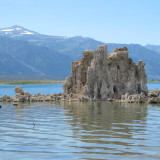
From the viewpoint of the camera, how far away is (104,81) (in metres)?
Result: 46.0

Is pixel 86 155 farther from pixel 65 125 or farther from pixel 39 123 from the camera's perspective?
pixel 39 123

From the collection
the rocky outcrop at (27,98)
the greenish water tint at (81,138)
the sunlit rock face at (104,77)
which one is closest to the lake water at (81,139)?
the greenish water tint at (81,138)

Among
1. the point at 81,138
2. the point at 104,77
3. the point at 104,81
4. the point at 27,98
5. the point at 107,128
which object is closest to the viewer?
the point at 81,138

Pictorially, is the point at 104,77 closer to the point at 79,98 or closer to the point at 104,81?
the point at 104,81

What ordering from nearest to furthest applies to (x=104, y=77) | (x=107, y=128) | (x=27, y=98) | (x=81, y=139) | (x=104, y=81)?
(x=81, y=139) < (x=107, y=128) < (x=104, y=81) < (x=104, y=77) < (x=27, y=98)

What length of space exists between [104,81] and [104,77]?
0.52m

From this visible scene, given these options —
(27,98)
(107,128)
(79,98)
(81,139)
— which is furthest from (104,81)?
(81,139)

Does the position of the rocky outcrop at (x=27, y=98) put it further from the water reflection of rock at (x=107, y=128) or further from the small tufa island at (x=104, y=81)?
the water reflection of rock at (x=107, y=128)

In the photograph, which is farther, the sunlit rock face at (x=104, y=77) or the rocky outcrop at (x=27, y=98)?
the rocky outcrop at (x=27, y=98)

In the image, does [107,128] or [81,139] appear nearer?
[81,139]

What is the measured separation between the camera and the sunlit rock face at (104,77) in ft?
152

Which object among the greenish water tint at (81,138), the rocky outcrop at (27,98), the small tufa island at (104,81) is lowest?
the greenish water tint at (81,138)

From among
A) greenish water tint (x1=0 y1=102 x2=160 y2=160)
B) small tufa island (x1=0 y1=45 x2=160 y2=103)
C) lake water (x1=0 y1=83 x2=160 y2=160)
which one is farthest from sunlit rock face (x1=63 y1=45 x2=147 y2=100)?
lake water (x1=0 y1=83 x2=160 y2=160)

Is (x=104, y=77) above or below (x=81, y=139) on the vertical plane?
above
